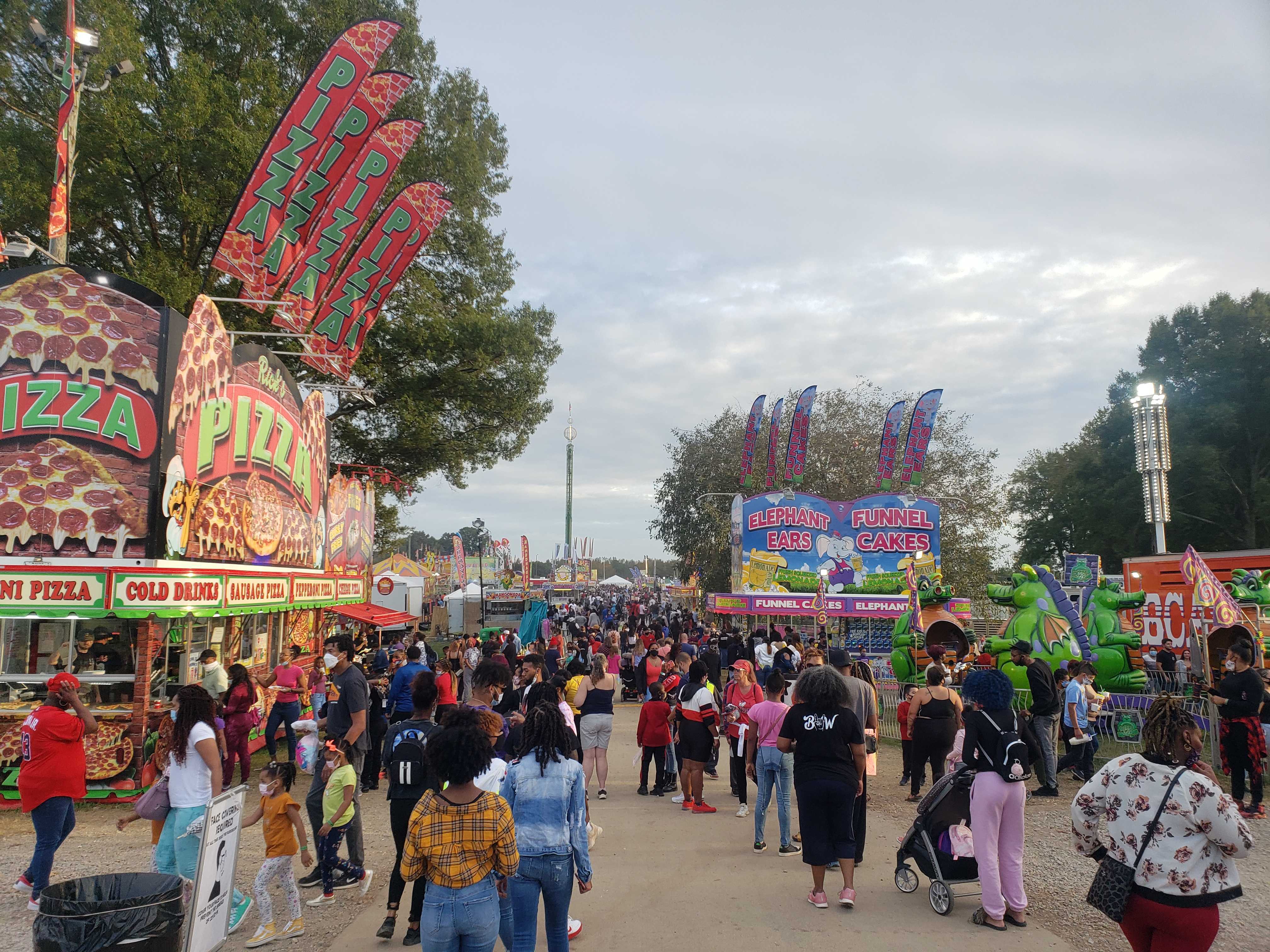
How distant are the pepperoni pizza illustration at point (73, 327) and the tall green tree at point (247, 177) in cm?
723

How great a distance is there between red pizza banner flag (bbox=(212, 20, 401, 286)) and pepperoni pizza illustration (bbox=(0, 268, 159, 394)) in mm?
2187

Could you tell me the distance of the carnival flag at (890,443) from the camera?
27.2 meters

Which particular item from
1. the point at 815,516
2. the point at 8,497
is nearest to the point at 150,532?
the point at 8,497

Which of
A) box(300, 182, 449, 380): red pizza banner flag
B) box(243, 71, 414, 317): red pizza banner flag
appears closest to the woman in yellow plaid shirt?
box(243, 71, 414, 317): red pizza banner flag

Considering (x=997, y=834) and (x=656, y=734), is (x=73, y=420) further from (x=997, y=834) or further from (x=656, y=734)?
(x=997, y=834)

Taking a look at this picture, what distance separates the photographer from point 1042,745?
28.7ft

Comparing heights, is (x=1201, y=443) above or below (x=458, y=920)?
above

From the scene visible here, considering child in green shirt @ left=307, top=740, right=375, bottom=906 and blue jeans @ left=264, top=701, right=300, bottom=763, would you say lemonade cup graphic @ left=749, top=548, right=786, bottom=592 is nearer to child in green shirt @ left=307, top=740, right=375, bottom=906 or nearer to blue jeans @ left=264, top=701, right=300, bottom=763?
blue jeans @ left=264, top=701, right=300, bottom=763

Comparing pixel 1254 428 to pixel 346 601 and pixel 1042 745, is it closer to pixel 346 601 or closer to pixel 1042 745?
pixel 1042 745

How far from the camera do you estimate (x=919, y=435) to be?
26.9 meters

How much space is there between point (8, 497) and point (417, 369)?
546 inches

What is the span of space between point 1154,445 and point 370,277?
20581mm

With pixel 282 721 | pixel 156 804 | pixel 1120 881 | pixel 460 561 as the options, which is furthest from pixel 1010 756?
pixel 460 561

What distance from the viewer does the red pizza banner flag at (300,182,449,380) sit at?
47.1 feet
